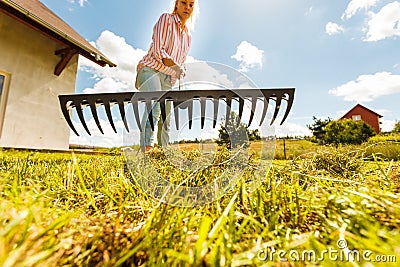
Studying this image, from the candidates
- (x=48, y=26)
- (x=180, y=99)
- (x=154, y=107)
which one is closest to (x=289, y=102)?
(x=180, y=99)

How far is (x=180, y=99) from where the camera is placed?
1617 mm

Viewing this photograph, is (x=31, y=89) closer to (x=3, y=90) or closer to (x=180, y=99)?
(x=3, y=90)

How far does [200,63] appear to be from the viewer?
5.16 ft

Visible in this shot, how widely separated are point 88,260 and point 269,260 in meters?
0.25

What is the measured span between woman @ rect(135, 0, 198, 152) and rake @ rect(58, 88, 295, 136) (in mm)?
279

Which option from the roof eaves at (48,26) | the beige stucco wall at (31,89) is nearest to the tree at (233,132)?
the roof eaves at (48,26)

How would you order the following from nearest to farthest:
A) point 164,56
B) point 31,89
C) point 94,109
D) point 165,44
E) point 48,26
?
point 94,109 < point 164,56 < point 165,44 < point 48,26 < point 31,89

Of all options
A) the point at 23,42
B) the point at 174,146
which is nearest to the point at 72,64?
the point at 23,42

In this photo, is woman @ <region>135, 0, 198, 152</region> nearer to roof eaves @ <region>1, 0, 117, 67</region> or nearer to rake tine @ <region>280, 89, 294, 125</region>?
rake tine @ <region>280, 89, 294, 125</region>

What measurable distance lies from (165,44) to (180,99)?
90 cm

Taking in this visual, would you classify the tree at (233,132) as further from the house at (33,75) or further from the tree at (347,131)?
the tree at (347,131)

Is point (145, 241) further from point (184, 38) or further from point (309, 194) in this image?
point (184, 38)

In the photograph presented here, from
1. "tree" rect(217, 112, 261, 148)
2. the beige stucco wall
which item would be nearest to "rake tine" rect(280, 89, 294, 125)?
"tree" rect(217, 112, 261, 148)

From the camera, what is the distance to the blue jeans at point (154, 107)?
192 cm
